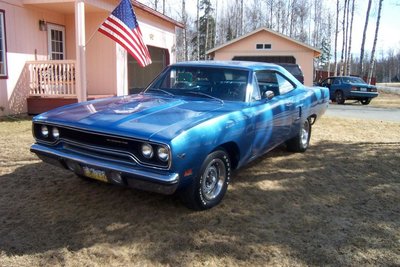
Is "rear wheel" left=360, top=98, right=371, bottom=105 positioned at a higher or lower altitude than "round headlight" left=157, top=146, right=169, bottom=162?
lower

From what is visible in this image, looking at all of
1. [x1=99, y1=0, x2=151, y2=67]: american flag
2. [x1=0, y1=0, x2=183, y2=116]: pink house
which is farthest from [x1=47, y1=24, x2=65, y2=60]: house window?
[x1=99, y1=0, x2=151, y2=67]: american flag

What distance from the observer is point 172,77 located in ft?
18.6

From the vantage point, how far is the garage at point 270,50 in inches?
984

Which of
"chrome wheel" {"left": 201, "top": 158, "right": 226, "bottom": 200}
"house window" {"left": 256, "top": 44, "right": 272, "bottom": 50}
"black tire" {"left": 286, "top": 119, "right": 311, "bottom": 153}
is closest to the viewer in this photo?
"chrome wheel" {"left": 201, "top": 158, "right": 226, "bottom": 200}

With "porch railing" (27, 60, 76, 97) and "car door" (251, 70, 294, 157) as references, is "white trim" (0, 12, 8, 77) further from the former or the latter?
"car door" (251, 70, 294, 157)

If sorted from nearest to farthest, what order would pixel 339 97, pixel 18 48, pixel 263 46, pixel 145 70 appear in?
pixel 18 48 < pixel 145 70 < pixel 339 97 < pixel 263 46

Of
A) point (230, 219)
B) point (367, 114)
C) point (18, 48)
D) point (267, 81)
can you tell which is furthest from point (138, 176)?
point (367, 114)

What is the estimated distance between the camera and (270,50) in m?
25.5

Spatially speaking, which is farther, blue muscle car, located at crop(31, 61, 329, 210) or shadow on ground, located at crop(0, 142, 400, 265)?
blue muscle car, located at crop(31, 61, 329, 210)

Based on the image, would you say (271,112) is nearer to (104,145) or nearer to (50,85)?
(104,145)

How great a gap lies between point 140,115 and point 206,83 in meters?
1.44

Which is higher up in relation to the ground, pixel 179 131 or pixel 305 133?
pixel 179 131

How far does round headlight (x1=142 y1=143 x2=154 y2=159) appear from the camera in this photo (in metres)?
3.66

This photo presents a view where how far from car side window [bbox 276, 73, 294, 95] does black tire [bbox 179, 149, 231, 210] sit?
2.11 meters
